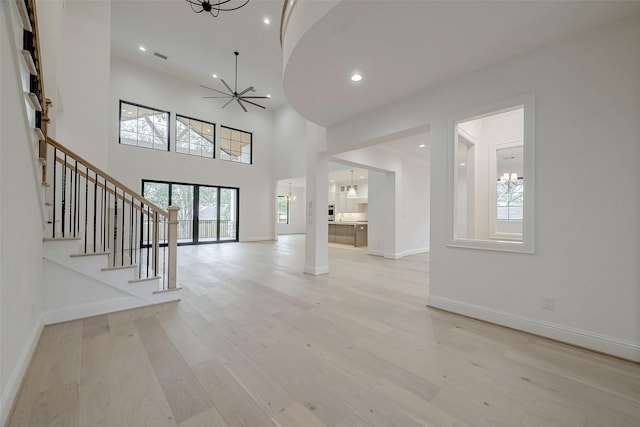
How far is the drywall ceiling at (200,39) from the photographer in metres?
5.70

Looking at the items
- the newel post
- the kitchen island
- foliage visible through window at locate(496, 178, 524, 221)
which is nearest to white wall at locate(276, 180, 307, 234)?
the kitchen island

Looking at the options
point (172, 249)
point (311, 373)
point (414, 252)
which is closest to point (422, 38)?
point (311, 373)

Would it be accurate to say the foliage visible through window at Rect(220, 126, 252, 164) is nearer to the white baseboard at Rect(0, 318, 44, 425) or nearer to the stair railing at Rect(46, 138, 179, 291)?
the stair railing at Rect(46, 138, 179, 291)

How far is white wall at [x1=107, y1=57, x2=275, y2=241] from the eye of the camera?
25.4ft

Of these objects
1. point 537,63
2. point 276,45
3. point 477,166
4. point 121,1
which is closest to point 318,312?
point 537,63

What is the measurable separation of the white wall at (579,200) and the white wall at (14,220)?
12.5 ft

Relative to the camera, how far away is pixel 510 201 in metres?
7.56

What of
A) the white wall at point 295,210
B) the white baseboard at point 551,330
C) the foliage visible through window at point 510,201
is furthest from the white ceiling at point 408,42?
the white wall at point 295,210

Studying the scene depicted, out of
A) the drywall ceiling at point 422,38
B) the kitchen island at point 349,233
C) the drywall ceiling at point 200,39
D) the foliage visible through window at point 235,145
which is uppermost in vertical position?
the drywall ceiling at point 200,39

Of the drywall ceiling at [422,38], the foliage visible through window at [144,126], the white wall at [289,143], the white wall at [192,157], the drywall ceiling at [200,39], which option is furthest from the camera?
the white wall at [289,143]

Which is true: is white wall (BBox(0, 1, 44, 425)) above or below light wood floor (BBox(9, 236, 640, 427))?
above

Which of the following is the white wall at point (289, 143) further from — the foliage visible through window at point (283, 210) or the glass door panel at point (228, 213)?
the foliage visible through window at point (283, 210)

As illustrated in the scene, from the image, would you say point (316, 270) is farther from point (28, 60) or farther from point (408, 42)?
point (28, 60)

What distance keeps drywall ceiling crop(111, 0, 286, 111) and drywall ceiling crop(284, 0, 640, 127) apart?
13.7 ft
